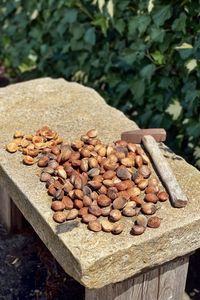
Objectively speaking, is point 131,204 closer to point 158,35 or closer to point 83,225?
point 83,225

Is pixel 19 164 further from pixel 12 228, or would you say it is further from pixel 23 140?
pixel 12 228

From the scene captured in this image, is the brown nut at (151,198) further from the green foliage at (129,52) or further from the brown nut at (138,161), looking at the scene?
the green foliage at (129,52)

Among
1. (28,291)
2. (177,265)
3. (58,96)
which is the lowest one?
(28,291)

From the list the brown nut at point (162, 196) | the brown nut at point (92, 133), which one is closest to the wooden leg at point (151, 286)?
the brown nut at point (162, 196)

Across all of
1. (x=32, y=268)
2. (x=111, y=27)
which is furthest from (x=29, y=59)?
(x=32, y=268)

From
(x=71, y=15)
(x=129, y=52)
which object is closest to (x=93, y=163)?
(x=129, y=52)

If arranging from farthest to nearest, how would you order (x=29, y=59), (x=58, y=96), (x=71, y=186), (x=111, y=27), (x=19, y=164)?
(x=29, y=59) < (x=111, y=27) < (x=58, y=96) < (x=19, y=164) < (x=71, y=186)

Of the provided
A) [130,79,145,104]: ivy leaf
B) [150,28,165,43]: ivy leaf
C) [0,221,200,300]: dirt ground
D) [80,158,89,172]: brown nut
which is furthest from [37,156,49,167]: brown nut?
[130,79,145,104]: ivy leaf
